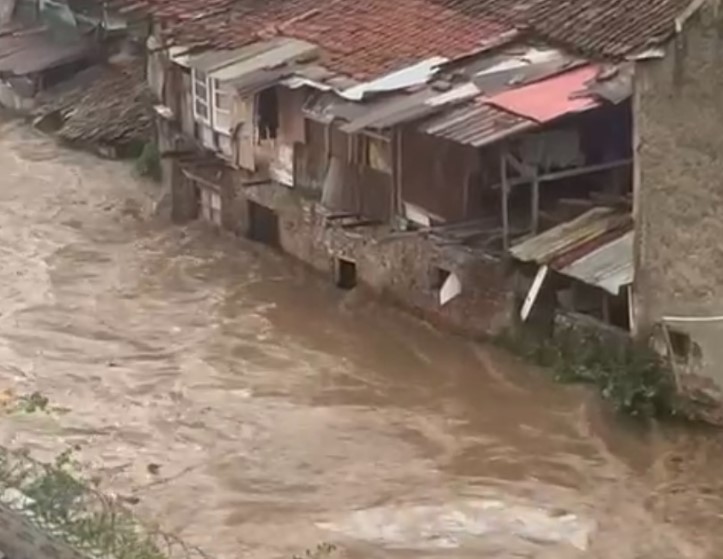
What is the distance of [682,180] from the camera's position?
17062 millimetres

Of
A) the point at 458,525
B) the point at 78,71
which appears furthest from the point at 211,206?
the point at 458,525

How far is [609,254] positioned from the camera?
18.1 meters

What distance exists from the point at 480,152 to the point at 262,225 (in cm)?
488

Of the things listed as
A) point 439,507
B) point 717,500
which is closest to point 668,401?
point 717,500

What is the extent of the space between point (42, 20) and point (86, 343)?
45.6ft

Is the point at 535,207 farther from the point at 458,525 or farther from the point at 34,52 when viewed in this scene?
the point at 34,52


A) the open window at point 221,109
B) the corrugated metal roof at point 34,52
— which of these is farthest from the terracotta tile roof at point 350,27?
the corrugated metal roof at point 34,52

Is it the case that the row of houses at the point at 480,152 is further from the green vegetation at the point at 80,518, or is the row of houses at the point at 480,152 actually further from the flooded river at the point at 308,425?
the green vegetation at the point at 80,518

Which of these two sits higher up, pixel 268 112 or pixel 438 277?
pixel 268 112

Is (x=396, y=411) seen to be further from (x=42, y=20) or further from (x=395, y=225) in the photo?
(x=42, y=20)

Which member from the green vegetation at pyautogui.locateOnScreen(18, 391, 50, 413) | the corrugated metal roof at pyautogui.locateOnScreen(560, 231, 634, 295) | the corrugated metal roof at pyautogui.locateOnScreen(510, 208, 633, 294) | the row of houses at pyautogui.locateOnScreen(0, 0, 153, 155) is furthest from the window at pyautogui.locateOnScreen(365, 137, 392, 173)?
the row of houses at pyautogui.locateOnScreen(0, 0, 153, 155)

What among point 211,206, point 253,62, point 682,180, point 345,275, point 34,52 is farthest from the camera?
point 34,52

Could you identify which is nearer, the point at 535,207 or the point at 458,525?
the point at 458,525

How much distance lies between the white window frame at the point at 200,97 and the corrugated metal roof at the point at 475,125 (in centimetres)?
511
